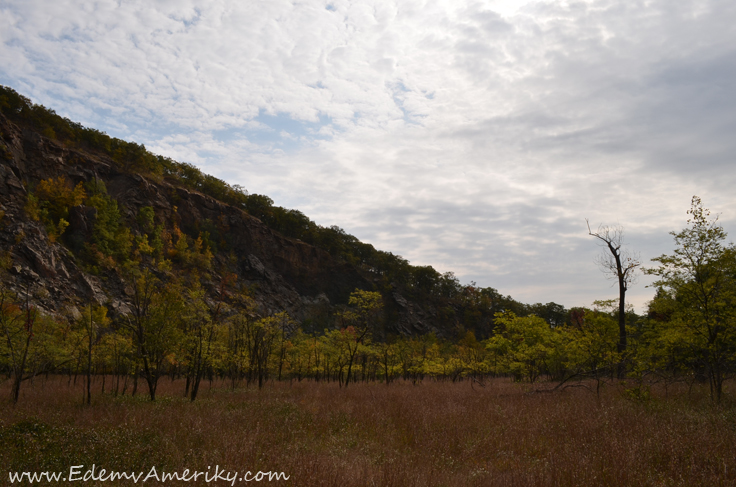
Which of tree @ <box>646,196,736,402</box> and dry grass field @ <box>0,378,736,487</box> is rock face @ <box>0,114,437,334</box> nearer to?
dry grass field @ <box>0,378,736,487</box>

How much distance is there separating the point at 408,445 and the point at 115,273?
63.0 m

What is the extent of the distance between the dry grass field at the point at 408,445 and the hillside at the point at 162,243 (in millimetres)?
15331

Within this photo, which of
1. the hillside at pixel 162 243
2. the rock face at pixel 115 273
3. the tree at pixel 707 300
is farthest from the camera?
the hillside at pixel 162 243

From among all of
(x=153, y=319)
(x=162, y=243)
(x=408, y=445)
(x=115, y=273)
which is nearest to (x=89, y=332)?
(x=153, y=319)

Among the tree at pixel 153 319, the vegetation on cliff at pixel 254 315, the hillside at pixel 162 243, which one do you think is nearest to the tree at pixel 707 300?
the vegetation on cliff at pixel 254 315

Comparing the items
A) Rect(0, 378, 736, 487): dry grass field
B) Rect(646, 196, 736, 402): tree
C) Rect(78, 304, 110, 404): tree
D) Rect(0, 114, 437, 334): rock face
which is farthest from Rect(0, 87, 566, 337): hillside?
Rect(646, 196, 736, 402): tree

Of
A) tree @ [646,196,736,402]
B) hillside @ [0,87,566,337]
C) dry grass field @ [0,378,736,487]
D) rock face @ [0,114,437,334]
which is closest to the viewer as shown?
dry grass field @ [0,378,736,487]

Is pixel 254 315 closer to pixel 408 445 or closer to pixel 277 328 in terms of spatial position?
pixel 277 328

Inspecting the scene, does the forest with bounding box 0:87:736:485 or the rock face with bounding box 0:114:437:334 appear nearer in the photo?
the forest with bounding box 0:87:736:485

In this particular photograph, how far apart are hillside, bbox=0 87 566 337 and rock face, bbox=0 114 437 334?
24 cm

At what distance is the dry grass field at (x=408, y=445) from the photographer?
5.86 metres

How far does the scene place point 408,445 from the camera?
28.2 feet

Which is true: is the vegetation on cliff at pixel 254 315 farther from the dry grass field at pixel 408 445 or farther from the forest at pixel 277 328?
the dry grass field at pixel 408 445

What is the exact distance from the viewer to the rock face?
150ft
